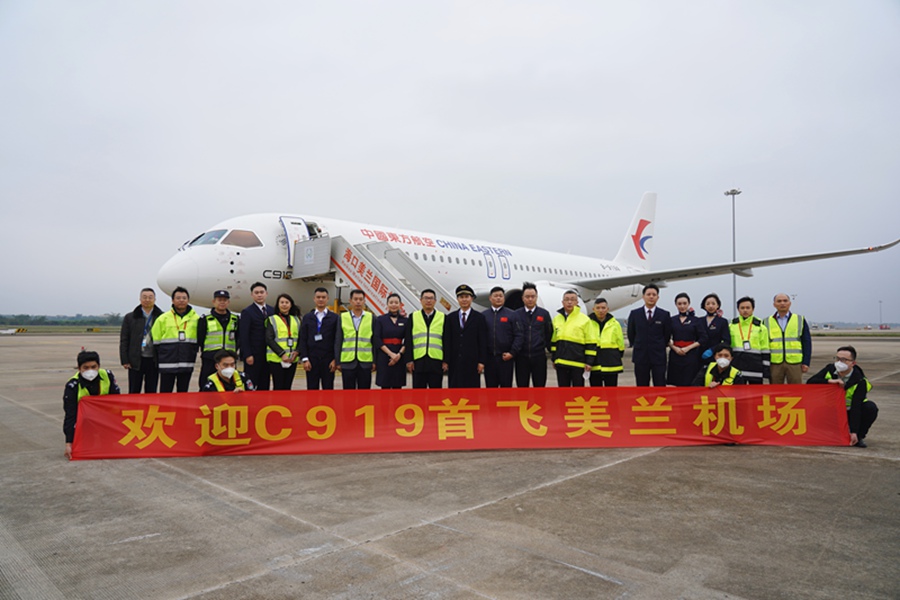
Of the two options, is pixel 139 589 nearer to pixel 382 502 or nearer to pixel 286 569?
pixel 286 569

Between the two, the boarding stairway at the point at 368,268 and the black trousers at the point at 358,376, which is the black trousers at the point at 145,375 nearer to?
the black trousers at the point at 358,376

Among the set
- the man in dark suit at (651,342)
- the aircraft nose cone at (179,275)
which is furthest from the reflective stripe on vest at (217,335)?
the aircraft nose cone at (179,275)

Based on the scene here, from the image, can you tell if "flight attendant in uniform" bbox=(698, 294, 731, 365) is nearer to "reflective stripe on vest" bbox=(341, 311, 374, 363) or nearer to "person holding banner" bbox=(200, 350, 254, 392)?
"reflective stripe on vest" bbox=(341, 311, 374, 363)

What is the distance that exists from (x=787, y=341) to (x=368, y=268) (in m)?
7.77

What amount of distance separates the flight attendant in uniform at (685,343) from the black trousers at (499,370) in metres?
2.01

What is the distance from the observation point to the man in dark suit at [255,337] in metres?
6.72

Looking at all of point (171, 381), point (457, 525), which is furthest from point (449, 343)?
point (457, 525)

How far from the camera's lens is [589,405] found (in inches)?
228

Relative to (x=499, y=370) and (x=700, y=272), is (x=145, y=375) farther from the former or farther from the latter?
(x=700, y=272)

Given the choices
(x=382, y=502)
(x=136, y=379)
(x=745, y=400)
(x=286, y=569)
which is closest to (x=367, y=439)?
(x=382, y=502)

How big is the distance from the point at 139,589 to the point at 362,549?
1.06 m

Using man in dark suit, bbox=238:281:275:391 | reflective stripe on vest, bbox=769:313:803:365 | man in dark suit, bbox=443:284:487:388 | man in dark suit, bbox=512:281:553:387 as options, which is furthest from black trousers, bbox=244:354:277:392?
reflective stripe on vest, bbox=769:313:803:365

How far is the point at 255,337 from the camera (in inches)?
268

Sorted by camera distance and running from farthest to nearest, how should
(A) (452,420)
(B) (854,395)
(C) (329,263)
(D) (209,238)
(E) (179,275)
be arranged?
(C) (329,263) < (D) (209,238) < (E) (179,275) < (B) (854,395) < (A) (452,420)
